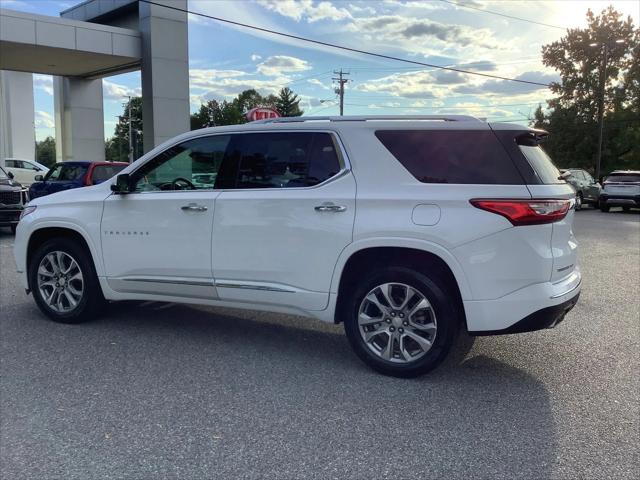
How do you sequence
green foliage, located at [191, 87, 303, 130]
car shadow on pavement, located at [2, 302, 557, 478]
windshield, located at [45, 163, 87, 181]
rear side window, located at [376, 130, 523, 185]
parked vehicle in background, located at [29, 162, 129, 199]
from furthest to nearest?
green foliage, located at [191, 87, 303, 130] < windshield, located at [45, 163, 87, 181] < parked vehicle in background, located at [29, 162, 129, 199] < rear side window, located at [376, 130, 523, 185] < car shadow on pavement, located at [2, 302, 557, 478]

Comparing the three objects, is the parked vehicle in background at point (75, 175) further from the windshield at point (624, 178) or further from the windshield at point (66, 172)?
the windshield at point (624, 178)

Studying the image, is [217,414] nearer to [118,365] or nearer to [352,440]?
[352,440]

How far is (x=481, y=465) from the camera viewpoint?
2.99 meters

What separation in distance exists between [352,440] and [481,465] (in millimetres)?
717

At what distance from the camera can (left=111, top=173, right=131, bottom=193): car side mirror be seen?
16.7 ft

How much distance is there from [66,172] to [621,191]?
65.6ft

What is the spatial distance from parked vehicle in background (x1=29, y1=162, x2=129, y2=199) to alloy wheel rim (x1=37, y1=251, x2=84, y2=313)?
755 cm

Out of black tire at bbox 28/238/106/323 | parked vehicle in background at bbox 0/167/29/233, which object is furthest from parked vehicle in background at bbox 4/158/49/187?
black tire at bbox 28/238/106/323

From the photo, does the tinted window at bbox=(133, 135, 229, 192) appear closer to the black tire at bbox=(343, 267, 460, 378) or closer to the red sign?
the black tire at bbox=(343, 267, 460, 378)

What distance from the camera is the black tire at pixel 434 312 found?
3988mm

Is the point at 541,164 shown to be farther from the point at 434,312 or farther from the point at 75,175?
the point at 75,175

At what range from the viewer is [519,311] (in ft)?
12.5

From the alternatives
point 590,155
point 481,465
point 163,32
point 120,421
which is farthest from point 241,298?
point 590,155

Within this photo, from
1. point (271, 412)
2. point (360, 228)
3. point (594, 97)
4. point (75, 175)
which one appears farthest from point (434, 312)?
point (594, 97)
